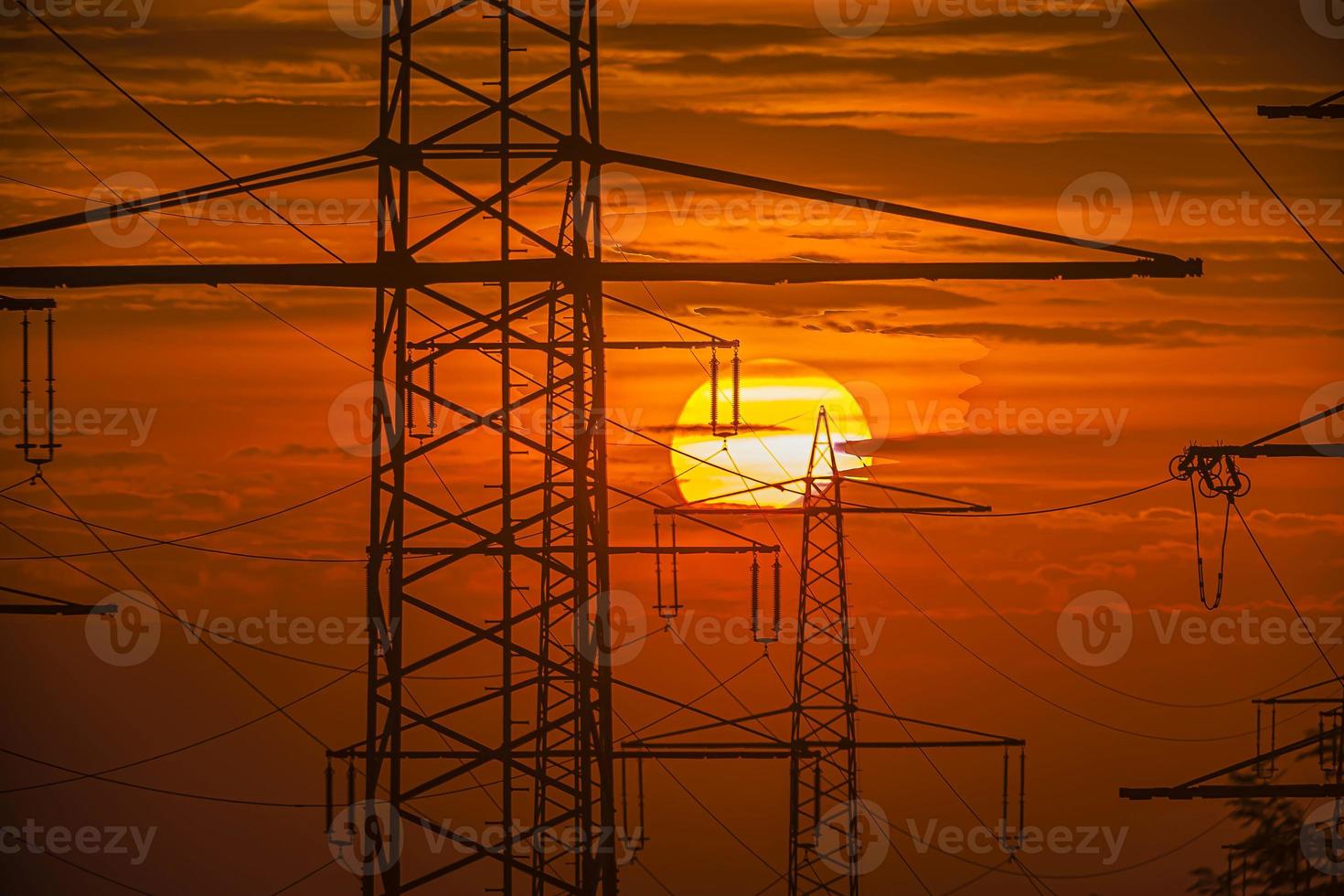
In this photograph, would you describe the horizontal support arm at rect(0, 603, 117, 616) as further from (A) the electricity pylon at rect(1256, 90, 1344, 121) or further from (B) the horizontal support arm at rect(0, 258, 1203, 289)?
(A) the electricity pylon at rect(1256, 90, 1344, 121)

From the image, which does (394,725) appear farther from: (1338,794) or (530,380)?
(1338,794)

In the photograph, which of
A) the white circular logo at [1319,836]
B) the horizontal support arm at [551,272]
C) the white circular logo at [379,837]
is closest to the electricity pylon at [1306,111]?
the horizontal support arm at [551,272]

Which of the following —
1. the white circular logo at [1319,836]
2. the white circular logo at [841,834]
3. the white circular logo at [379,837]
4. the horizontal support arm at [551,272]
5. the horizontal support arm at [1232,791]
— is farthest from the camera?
the white circular logo at [1319,836]

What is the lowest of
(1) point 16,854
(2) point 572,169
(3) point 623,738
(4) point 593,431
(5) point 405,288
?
(1) point 16,854

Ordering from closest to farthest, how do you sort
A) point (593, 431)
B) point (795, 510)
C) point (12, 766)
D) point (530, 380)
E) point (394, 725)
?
point (394, 725)
point (593, 431)
point (530, 380)
point (795, 510)
point (12, 766)

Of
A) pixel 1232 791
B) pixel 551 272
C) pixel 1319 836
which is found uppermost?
pixel 551 272

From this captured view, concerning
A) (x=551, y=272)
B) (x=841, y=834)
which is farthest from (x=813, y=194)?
(x=841, y=834)

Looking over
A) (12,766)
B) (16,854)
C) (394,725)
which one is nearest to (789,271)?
(394,725)

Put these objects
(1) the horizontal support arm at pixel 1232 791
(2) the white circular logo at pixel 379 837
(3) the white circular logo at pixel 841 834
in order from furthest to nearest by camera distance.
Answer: (3) the white circular logo at pixel 841 834
(1) the horizontal support arm at pixel 1232 791
(2) the white circular logo at pixel 379 837

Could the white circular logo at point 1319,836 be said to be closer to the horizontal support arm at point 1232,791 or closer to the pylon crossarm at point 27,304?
the horizontal support arm at point 1232,791

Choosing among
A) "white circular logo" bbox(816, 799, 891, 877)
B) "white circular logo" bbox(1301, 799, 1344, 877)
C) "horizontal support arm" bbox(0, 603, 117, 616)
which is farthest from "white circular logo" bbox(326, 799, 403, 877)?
"white circular logo" bbox(1301, 799, 1344, 877)

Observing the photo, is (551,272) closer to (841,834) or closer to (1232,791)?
(1232,791)
